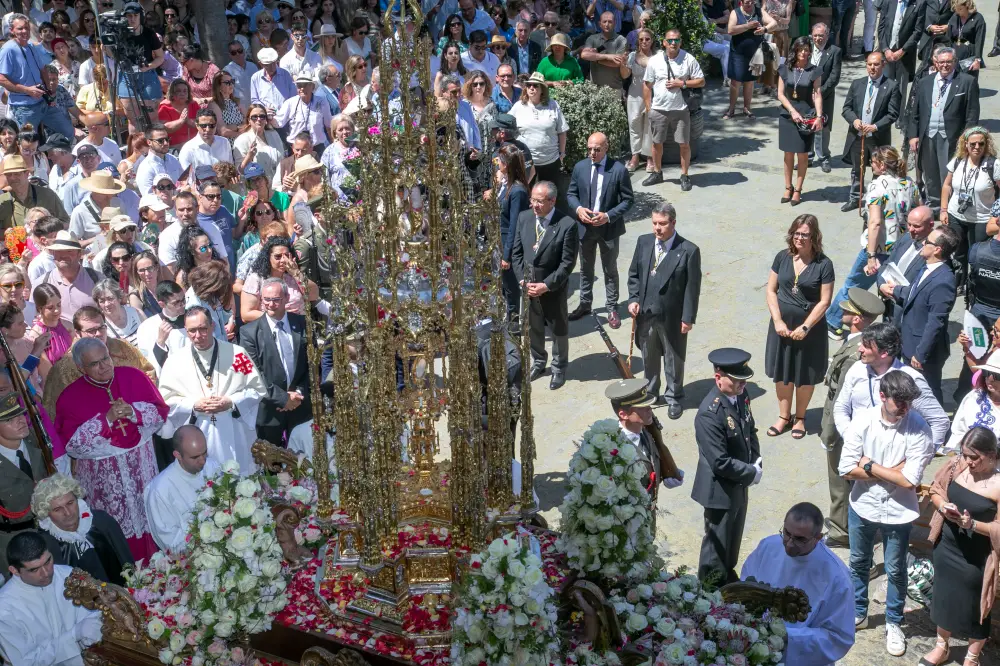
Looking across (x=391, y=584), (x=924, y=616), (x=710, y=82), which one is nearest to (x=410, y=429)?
(x=391, y=584)

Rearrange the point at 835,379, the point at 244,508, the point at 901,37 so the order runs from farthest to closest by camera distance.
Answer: the point at 901,37 → the point at 835,379 → the point at 244,508

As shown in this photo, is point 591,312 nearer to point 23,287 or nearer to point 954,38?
point 23,287

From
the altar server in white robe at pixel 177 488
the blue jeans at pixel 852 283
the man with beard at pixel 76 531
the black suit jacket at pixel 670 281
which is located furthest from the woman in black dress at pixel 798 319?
the man with beard at pixel 76 531

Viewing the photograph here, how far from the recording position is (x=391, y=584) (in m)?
6.49

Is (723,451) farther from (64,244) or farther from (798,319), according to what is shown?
(64,244)

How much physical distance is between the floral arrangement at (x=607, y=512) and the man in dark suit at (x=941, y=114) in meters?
9.01

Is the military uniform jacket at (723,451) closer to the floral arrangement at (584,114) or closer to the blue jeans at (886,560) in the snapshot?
the blue jeans at (886,560)

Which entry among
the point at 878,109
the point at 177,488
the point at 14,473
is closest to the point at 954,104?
the point at 878,109

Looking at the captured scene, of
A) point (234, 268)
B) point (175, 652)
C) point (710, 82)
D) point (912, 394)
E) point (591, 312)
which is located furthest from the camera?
point (710, 82)

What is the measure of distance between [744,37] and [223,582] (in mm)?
14518

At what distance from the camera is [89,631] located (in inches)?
259

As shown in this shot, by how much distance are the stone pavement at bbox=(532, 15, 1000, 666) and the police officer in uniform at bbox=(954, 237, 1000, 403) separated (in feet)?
3.94

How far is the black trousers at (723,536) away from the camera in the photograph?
8305 millimetres

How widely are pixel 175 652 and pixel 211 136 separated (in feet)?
27.3
